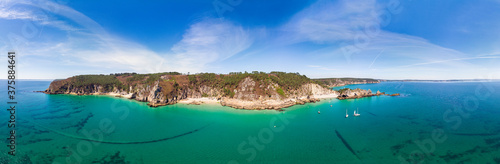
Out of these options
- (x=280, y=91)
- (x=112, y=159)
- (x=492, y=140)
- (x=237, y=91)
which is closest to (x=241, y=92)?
(x=237, y=91)

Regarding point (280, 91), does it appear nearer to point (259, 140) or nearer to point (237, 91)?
point (237, 91)

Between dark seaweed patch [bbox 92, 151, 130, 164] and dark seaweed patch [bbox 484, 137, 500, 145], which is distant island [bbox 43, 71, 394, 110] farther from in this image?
dark seaweed patch [bbox 484, 137, 500, 145]

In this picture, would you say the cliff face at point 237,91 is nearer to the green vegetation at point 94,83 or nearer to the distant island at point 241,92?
the distant island at point 241,92

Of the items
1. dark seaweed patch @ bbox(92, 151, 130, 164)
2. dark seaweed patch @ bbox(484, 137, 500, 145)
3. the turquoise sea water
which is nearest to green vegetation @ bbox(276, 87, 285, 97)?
the turquoise sea water

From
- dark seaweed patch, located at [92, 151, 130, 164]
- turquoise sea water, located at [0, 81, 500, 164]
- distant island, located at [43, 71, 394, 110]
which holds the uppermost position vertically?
distant island, located at [43, 71, 394, 110]

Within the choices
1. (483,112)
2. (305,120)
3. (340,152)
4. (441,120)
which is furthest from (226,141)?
(483,112)

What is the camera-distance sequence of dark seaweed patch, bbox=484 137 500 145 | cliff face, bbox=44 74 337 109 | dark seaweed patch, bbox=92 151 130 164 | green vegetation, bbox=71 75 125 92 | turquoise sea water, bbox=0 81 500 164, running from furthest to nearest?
green vegetation, bbox=71 75 125 92, cliff face, bbox=44 74 337 109, dark seaweed patch, bbox=484 137 500 145, turquoise sea water, bbox=0 81 500 164, dark seaweed patch, bbox=92 151 130 164

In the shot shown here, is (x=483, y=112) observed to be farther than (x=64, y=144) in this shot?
Yes

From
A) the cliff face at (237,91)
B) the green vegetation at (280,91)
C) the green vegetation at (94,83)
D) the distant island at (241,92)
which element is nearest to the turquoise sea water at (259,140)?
the cliff face at (237,91)

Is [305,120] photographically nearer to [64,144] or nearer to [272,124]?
[272,124]

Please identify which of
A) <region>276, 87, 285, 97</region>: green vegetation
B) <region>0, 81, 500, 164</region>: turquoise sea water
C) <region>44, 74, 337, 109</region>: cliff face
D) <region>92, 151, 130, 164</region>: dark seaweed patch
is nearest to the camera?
<region>92, 151, 130, 164</region>: dark seaweed patch

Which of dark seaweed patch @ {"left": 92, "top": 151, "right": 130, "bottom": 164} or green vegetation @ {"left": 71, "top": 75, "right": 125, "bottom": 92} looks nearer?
dark seaweed patch @ {"left": 92, "top": 151, "right": 130, "bottom": 164}
